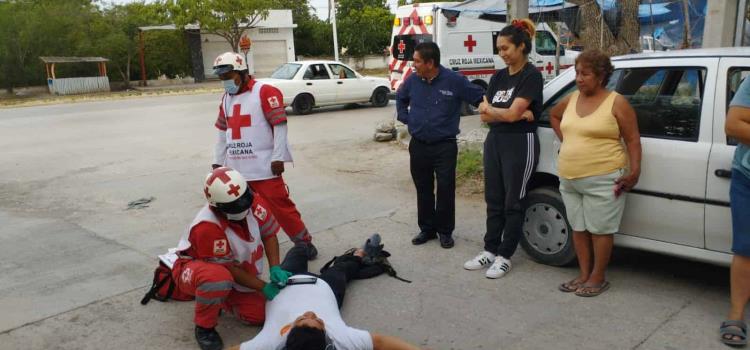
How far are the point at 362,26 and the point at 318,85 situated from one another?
2653 centimetres

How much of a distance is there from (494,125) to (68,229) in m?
4.51

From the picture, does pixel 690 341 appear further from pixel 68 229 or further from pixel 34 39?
pixel 34 39

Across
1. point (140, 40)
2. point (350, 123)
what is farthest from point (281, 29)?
point (350, 123)

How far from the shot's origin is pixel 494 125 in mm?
4566

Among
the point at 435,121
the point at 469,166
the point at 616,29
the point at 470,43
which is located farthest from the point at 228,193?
the point at 470,43

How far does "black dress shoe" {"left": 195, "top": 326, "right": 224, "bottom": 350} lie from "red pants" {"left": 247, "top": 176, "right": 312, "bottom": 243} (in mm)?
1440

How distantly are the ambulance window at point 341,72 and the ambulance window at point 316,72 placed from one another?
0.81 feet

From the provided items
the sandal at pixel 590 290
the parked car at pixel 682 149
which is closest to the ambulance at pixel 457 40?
the parked car at pixel 682 149

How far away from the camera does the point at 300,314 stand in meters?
3.36

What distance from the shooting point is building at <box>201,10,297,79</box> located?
40.2 meters

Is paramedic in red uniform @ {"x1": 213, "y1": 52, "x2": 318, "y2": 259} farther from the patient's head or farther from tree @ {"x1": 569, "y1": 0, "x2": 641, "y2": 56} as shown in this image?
tree @ {"x1": 569, "y1": 0, "x2": 641, "y2": 56}

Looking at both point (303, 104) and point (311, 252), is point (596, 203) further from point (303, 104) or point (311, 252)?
point (303, 104)

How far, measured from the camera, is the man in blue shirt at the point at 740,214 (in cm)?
330

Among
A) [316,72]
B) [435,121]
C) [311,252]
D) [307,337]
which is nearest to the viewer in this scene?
[307,337]
